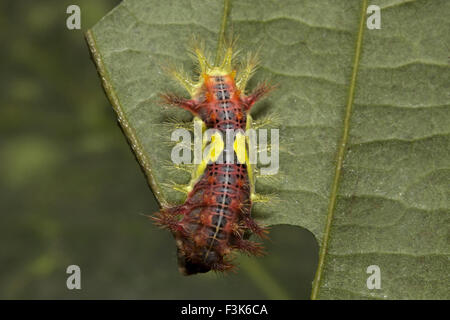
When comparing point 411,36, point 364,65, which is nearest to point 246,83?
point 364,65

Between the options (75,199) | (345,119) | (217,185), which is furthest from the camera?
(75,199)

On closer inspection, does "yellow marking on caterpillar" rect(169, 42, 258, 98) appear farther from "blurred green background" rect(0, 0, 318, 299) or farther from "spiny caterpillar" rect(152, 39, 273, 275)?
"blurred green background" rect(0, 0, 318, 299)

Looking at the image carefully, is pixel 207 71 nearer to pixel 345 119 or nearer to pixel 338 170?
pixel 345 119

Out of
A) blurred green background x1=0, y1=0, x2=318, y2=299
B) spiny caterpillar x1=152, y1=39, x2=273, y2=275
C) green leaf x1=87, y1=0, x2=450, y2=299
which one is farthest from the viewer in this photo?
blurred green background x1=0, y1=0, x2=318, y2=299

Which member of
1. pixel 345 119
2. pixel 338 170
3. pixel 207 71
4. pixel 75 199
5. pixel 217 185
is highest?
pixel 207 71

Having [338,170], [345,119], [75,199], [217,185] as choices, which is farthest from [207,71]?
[75,199]

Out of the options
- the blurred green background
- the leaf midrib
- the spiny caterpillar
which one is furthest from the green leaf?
the blurred green background
